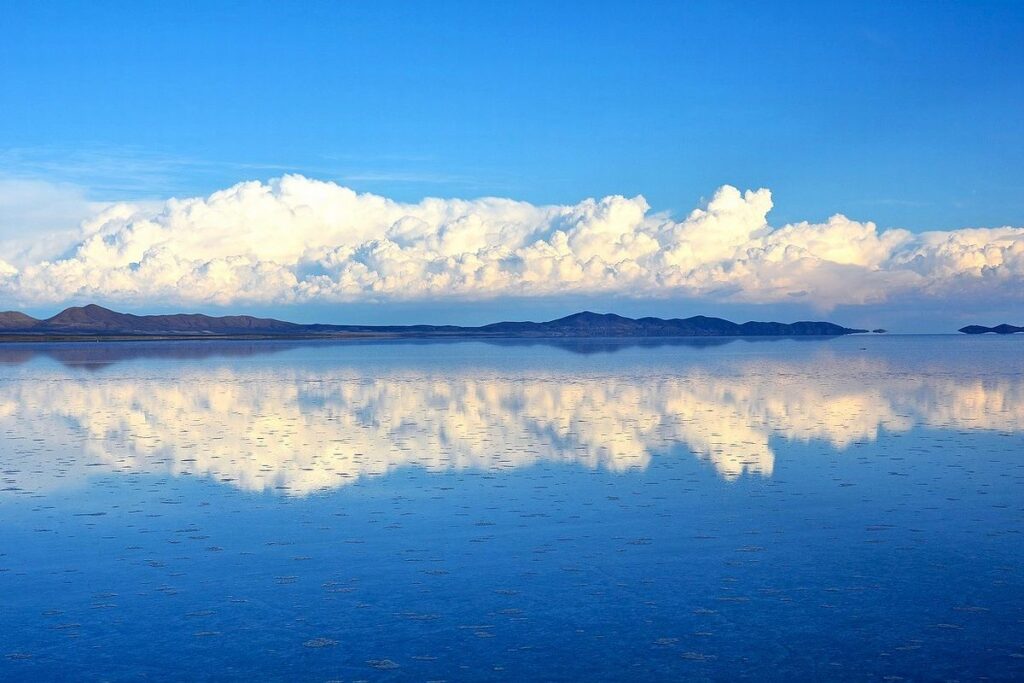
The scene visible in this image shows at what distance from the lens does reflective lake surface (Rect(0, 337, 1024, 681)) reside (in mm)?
9688

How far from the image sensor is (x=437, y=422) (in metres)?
29.4

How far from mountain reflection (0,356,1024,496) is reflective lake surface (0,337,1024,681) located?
0.63 feet

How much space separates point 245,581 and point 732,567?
20.5ft

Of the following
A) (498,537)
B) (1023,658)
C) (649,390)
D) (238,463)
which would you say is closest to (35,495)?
(238,463)

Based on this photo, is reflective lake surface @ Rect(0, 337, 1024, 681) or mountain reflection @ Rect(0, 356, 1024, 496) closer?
reflective lake surface @ Rect(0, 337, 1024, 681)

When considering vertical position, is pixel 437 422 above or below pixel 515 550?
above

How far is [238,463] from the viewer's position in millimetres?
21328

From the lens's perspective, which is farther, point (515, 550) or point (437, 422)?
point (437, 422)

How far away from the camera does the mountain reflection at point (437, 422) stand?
839 inches

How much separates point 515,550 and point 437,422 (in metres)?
15.9

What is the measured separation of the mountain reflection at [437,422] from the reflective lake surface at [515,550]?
19cm

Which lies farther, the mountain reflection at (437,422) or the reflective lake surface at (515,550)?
the mountain reflection at (437,422)

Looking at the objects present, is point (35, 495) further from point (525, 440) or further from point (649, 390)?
point (649, 390)

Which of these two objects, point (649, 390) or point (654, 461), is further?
point (649, 390)
